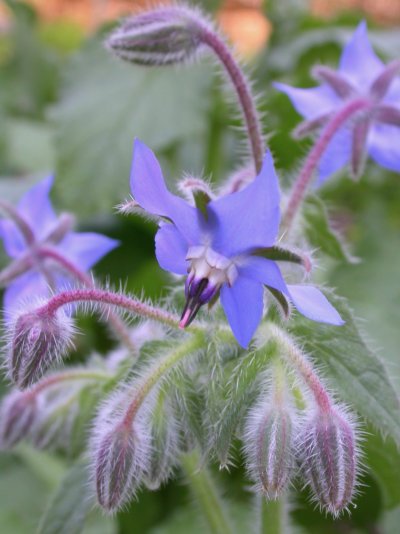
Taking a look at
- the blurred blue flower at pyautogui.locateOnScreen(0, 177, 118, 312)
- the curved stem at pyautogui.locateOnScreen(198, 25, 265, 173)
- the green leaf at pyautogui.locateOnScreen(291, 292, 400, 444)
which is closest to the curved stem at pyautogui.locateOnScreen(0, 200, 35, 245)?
the blurred blue flower at pyautogui.locateOnScreen(0, 177, 118, 312)

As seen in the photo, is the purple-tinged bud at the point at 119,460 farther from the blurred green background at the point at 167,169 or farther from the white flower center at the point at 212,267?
the blurred green background at the point at 167,169

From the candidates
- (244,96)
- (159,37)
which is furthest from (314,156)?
(159,37)

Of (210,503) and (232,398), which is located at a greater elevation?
(232,398)

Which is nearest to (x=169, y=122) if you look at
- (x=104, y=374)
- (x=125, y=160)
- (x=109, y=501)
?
(x=125, y=160)

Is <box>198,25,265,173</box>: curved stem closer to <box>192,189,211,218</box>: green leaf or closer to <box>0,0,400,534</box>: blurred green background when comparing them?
<box>192,189,211,218</box>: green leaf

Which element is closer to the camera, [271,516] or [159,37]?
[271,516]

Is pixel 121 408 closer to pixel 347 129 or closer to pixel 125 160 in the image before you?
pixel 347 129

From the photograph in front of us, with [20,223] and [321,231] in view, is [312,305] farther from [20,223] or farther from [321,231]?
[20,223]
